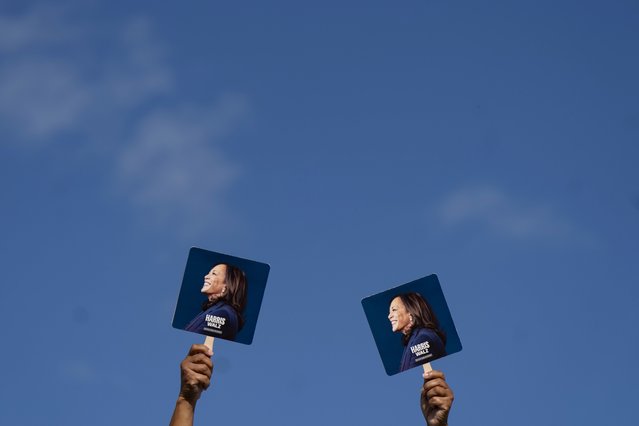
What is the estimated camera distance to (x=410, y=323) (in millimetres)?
7391

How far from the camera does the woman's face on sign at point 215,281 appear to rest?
283 inches

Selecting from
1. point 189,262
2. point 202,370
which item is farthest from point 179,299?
point 202,370

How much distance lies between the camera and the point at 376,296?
7414 mm

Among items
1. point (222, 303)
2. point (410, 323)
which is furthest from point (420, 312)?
point (222, 303)

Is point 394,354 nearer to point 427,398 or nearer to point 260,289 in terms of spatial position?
point 427,398

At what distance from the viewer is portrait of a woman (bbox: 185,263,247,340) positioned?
709 centimetres

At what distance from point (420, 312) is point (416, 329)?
15cm

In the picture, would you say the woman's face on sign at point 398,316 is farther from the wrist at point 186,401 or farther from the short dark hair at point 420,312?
the wrist at point 186,401

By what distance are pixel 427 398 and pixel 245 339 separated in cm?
155

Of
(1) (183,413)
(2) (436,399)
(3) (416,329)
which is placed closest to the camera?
(1) (183,413)

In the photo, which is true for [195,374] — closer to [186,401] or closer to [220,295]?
[186,401]

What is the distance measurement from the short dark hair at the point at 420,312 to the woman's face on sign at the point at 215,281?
1.48m

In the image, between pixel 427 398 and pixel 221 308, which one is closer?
pixel 427 398

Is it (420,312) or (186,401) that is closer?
(186,401)
